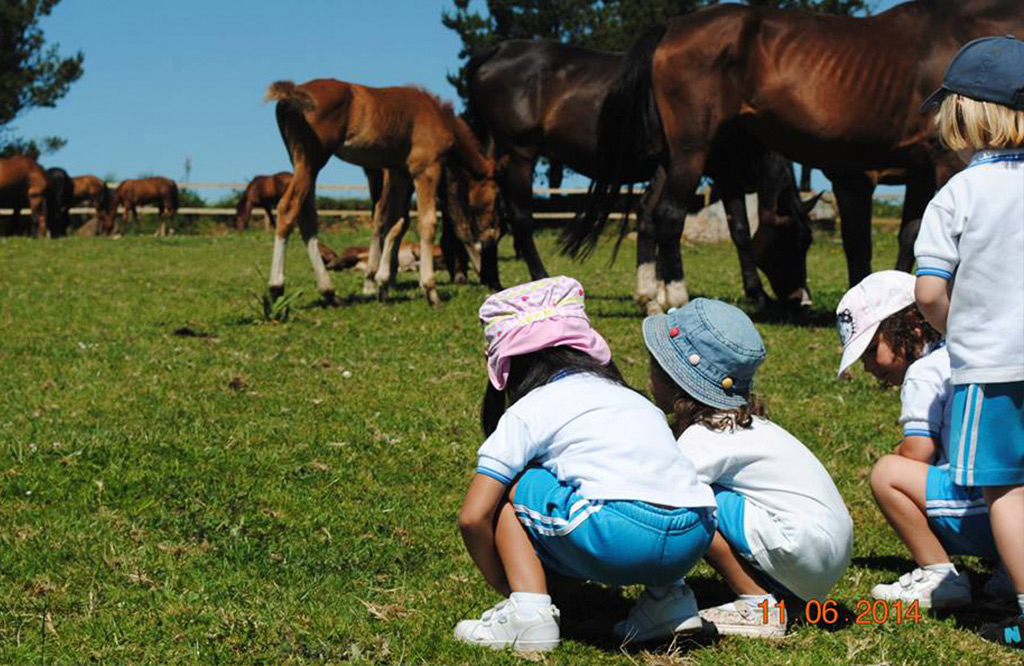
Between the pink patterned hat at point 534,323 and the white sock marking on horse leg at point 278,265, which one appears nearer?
the pink patterned hat at point 534,323

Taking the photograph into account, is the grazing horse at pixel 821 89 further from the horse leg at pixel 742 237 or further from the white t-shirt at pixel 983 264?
the white t-shirt at pixel 983 264

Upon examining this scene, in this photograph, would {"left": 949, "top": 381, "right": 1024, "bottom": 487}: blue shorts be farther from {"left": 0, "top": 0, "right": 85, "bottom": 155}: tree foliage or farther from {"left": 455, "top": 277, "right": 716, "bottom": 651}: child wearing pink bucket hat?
{"left": 0, "top": 0, "right": 85, "bottom": 155}: tree foliage

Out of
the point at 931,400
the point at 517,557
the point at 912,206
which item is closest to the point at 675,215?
the point at 912,206

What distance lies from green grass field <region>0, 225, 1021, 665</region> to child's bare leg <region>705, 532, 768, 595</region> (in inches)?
7.1

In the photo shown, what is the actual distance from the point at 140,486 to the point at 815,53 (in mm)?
6827

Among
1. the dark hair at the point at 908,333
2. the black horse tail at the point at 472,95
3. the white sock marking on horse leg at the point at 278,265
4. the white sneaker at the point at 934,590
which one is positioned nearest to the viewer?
the white sneaker at the point at 934,590

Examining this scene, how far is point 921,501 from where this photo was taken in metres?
3.70

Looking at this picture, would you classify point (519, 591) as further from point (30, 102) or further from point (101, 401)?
point (30, 102)

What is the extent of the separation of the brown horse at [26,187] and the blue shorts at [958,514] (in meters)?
29.7

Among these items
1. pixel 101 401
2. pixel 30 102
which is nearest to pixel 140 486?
pixel 101 401

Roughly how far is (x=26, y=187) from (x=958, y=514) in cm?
3079

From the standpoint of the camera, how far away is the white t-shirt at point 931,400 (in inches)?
146

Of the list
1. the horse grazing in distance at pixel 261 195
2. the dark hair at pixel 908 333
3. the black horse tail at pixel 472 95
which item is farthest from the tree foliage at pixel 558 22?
the dark hair at pixel 908 333

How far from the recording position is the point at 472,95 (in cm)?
1265
